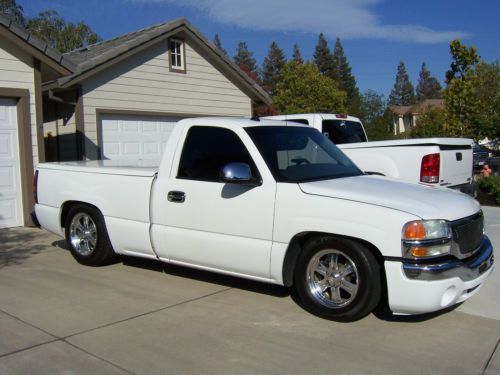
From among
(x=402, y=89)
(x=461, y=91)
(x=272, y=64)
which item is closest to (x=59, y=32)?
(x=461, y=91)

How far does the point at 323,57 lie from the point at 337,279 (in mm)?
81837

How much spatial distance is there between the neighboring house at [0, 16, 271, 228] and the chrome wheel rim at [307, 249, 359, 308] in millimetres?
7060

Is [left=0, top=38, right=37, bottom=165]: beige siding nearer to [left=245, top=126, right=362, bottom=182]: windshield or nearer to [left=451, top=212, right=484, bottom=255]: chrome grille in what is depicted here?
[left=245, top=126, right=362, bottom=182]: windshield

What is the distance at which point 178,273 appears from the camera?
261 inches

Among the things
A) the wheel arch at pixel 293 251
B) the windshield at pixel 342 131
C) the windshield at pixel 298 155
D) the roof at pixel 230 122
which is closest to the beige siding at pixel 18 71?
the roof at pixel 230 122

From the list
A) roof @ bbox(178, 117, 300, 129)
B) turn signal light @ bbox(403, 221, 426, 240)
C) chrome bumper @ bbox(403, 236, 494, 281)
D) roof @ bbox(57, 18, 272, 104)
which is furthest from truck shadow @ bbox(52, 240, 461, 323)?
roof @ bbox(57, 18, 272, 104)

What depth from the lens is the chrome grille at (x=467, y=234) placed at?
15.2 ft

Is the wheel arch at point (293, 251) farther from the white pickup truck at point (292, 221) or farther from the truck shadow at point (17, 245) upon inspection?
the truck shadow at point (17, 245)

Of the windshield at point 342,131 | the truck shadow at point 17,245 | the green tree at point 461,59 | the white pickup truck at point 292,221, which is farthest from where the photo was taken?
the green tree at point 461,59

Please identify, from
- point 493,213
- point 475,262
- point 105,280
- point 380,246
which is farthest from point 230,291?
point 493,213

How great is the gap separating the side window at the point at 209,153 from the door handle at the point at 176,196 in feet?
0.62

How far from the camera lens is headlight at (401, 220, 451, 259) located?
14.4 ft

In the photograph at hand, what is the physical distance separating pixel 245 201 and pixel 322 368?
73.9 inches

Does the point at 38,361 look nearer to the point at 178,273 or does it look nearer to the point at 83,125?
the point at 178,273
